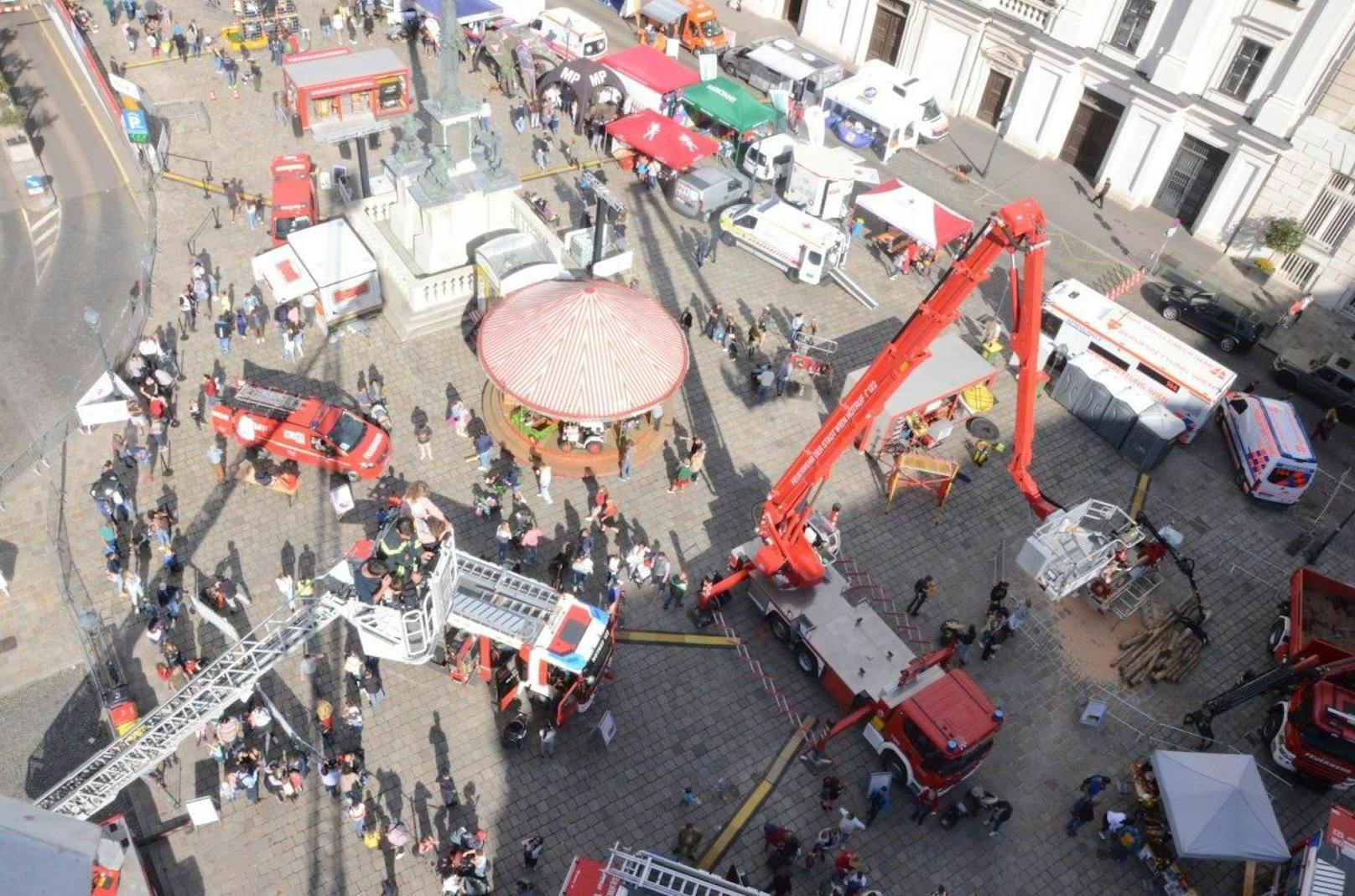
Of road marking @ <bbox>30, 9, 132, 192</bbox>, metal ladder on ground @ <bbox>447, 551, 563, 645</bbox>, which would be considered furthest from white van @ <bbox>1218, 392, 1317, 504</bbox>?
road marking @ <bbox>30, 9, 132, 192</bbox>

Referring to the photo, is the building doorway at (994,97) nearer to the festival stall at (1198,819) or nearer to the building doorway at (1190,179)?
Answer: the building doorway at (1190,179)

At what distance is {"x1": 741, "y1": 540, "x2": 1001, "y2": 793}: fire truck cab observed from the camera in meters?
24.8

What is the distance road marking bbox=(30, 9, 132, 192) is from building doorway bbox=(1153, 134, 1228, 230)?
45562 millimetres

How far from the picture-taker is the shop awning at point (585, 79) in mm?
47438

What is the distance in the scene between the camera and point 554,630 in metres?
25.1

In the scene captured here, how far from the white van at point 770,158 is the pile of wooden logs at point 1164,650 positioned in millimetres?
24962

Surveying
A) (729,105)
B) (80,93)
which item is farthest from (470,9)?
(80,93)

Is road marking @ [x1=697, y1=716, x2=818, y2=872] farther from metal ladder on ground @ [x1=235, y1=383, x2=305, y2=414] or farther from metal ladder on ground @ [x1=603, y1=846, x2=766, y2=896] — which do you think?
metal ladder on ground @ [x1=235, y1=383, x2=305, y2=414]

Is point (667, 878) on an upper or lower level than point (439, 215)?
lower

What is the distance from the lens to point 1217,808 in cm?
2467

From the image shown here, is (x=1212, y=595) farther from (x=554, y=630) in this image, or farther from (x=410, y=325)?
(x=410, y=325)

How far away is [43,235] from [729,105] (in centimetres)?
2943

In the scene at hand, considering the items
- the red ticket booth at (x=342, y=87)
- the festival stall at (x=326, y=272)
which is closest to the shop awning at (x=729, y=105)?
the red ticket booth at (x=342, y=87)

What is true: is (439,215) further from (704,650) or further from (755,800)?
(755,800)
